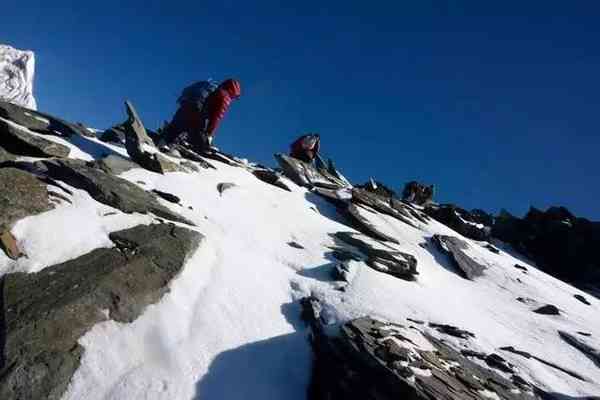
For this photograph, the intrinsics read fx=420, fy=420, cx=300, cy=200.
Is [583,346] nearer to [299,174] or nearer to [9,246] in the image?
[9,246]

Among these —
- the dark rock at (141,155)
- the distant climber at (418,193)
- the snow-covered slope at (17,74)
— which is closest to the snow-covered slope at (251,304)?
the dark rock at (141,155)

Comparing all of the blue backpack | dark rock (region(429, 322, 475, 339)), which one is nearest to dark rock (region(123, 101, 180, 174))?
the blue backpack

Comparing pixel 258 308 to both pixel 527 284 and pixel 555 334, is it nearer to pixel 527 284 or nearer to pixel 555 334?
pixel 555 334

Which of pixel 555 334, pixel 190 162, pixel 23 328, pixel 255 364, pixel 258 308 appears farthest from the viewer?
pixel 190 162

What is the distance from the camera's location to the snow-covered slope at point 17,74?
2224 inches

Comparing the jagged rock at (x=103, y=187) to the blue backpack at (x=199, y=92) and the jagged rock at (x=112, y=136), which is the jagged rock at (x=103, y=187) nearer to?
the jagged rock at (x=112, y=136)

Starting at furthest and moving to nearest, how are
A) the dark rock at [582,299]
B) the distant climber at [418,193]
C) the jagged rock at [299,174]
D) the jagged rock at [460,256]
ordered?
the distant climber at [418,193], the jagged rock at [299,174], the dark rock at [582,299], the jagged rock at [460,256]

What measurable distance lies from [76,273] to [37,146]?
6.21 metres

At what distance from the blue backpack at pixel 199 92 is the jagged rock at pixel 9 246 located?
43.1 feet

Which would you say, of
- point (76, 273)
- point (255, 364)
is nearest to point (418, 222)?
point (255, 364)

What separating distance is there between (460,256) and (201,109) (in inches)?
527

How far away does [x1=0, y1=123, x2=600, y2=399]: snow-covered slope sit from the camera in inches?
269

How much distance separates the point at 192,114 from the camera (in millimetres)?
20094

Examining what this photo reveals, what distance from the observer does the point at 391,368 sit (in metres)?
6.54
